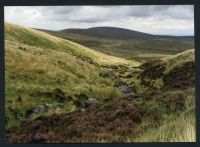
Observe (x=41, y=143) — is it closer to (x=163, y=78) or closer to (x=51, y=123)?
(x=51, y=123)

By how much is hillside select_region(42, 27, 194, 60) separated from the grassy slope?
221 mm

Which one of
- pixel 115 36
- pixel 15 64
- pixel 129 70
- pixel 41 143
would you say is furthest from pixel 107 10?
pixel 41 143

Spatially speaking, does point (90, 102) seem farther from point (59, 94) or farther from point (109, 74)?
point (109, 74)

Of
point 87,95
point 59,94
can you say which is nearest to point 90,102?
point 87,95

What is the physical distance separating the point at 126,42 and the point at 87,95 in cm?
209

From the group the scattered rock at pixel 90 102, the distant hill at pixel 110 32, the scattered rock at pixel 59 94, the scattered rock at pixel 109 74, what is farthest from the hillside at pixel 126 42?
the scattered rock at pixel 59 94

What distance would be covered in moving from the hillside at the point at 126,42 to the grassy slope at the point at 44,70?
22cm

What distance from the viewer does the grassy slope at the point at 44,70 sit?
13.1 m

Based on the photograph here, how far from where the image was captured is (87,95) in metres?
13.4

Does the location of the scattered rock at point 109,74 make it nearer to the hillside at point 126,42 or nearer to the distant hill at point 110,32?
the hillside at point 126,42

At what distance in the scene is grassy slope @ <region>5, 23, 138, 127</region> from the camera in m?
13.1

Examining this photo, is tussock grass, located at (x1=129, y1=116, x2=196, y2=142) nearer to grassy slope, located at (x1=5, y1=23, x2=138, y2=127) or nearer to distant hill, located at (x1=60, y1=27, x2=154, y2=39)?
grassy slope, located at (x1=5, y1=23, x2=138, y2=127)

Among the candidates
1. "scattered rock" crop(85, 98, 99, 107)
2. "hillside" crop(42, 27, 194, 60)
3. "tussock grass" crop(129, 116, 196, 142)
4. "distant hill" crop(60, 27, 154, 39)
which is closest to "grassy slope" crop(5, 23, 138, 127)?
"scattered rock" crop(85, 98, 99, 107)

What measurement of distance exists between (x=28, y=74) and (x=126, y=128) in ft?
9.48
